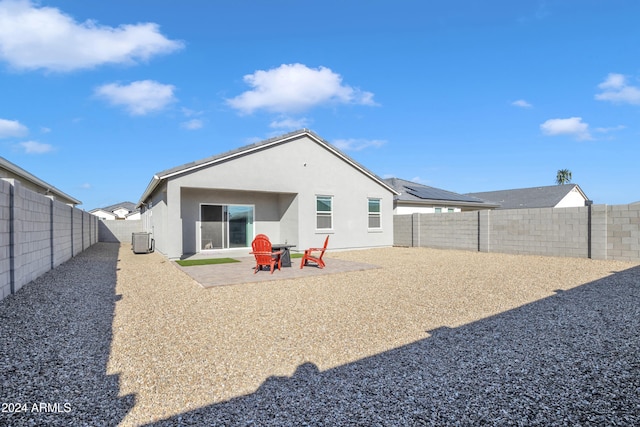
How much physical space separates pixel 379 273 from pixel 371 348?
569cm

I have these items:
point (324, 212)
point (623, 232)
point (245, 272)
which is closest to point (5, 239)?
point (245, 272)

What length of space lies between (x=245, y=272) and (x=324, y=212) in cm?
681

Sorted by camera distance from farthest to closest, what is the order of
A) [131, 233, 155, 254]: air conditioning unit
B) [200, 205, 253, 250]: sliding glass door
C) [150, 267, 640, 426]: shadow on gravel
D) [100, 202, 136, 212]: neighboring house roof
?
[100, 202, 136, 212]: neighboring house roof
[131, 233, 155, 254]: air conditioning unit
[200, 205, 253, 250]: sliding glass door
[150, 267, 640, 426]: shadow on gravel

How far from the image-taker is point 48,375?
3.18 m

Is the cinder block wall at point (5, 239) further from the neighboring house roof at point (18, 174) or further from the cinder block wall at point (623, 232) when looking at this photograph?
the cinder block wall at point (623, 232)

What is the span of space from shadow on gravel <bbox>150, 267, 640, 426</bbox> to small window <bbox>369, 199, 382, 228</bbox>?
1268 cm

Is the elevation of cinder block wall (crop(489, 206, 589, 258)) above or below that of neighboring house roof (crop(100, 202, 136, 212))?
below

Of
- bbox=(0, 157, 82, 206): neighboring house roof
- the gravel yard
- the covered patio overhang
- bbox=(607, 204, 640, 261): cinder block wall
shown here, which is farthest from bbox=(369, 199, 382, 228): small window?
bbox=(0, 157, 82, 206): neighboring house roof

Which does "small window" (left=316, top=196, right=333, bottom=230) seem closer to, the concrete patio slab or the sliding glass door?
the sliding glass door

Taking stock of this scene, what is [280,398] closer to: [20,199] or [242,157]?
[20,199]

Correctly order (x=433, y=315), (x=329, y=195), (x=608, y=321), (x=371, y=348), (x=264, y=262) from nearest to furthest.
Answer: (x=371, y=348) < (x=608, y=321) < (x=433, y=315) < (x=264, y=262) < (x=329, y=195)

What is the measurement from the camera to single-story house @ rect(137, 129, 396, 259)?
12797 mm

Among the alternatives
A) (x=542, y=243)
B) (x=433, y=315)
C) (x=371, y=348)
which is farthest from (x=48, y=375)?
(x=542, y=243)

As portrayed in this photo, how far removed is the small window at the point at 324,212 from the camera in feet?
50.8
